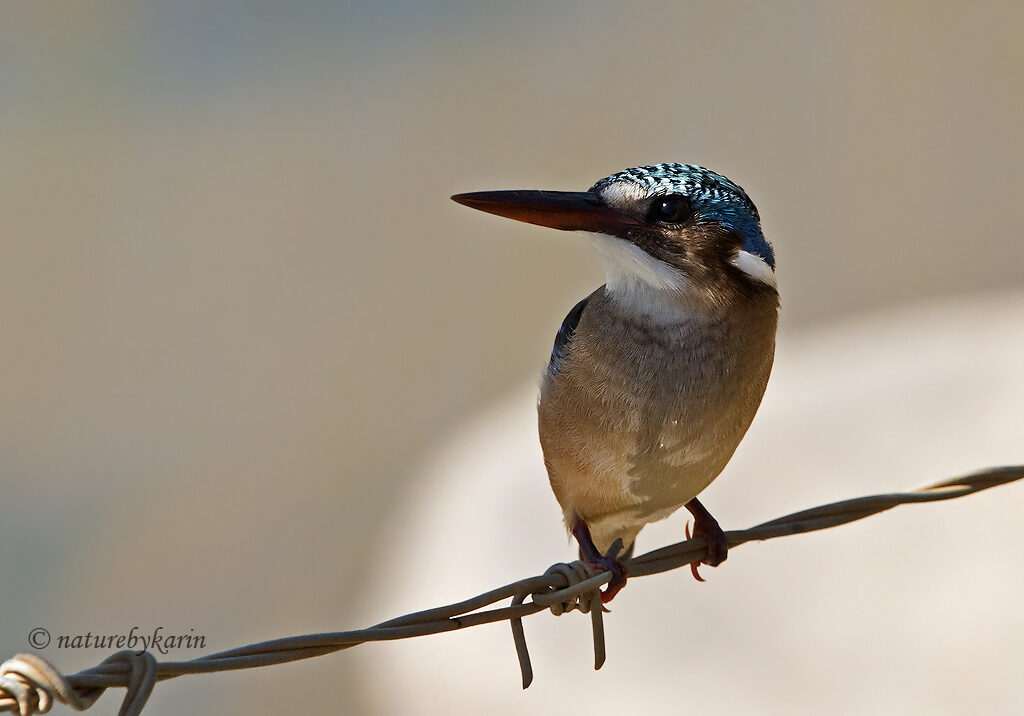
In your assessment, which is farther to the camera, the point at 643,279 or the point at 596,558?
the point at 596,558

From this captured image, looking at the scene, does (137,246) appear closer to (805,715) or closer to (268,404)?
(268,404)

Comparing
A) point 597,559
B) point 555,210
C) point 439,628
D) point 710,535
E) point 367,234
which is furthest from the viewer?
point 367,234

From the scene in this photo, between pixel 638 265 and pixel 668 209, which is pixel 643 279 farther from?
pixel 668 209

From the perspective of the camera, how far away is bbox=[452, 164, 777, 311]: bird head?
7.22 ft

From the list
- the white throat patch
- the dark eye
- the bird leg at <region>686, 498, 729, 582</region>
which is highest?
the dark eye

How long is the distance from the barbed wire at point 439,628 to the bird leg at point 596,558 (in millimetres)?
180

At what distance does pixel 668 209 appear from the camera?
2207 millimetres

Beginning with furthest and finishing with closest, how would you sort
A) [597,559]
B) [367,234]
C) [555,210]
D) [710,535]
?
[367,234] < [710,535] < [597,559] < [555,210]

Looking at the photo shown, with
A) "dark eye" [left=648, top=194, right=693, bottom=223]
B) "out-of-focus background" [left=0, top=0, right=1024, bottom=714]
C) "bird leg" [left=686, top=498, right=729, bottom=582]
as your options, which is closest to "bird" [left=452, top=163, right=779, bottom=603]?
"dark eye" [left=648, top=194, right=693, bottom=223]

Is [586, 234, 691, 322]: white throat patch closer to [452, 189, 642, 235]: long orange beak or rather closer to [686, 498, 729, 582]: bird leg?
[452, 189, 642, 235]: long orange beak

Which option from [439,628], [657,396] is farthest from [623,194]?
[439,628]

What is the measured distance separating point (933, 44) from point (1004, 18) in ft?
1.54

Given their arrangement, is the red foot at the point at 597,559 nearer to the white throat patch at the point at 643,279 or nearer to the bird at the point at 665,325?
the bird at the point at 665,325

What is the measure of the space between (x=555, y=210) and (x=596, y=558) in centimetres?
85
